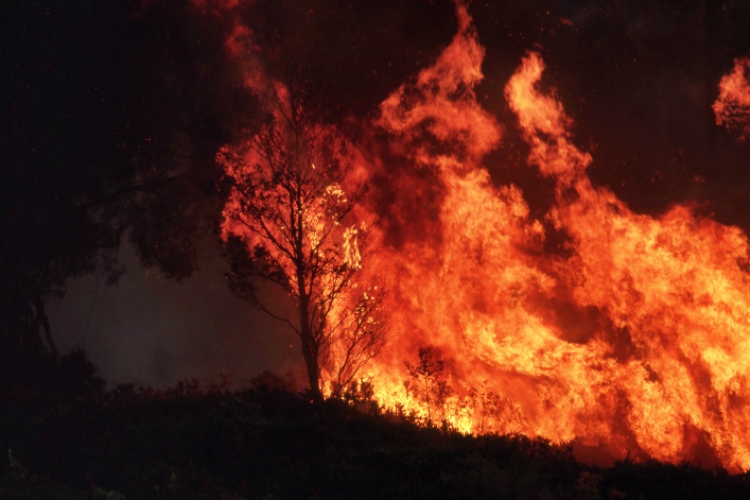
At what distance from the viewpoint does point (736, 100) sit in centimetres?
1553

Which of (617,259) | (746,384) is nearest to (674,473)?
(746,384)

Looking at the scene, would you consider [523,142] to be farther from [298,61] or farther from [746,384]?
[746,384]

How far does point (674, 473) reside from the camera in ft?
31.6

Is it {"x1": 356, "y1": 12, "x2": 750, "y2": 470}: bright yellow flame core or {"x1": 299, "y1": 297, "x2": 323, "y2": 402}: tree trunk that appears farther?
{"x1": 299, "y1": 297, "x2": 323, "y2": 402}: tree trunk

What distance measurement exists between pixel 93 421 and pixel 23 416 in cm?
248

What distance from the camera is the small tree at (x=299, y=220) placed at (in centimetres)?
1566

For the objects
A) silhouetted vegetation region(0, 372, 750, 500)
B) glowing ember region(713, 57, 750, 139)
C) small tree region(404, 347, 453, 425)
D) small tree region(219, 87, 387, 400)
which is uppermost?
glowing ember region(713, 57, 750, 139)

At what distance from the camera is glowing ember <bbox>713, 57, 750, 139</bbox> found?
600 inches

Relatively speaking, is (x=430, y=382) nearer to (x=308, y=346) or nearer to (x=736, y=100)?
(x=308, y=346)

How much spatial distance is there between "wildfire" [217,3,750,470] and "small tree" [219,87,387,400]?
4.63 ft

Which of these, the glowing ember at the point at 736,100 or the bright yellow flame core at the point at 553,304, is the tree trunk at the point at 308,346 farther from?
the glowing ember at the point at 736,100

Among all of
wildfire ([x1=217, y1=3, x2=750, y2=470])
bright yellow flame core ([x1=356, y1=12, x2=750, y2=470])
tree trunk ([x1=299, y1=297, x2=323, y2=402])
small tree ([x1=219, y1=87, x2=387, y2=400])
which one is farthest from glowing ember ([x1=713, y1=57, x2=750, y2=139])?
tree trunk ([x1=299, y1=297, x2=323, y2=402])

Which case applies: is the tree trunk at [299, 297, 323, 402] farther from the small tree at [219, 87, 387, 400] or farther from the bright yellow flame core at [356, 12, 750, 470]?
the bright yellow flame core at [356, 12, 750, 470]

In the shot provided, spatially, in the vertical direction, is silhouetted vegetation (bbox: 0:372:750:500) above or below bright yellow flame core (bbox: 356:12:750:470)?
below
